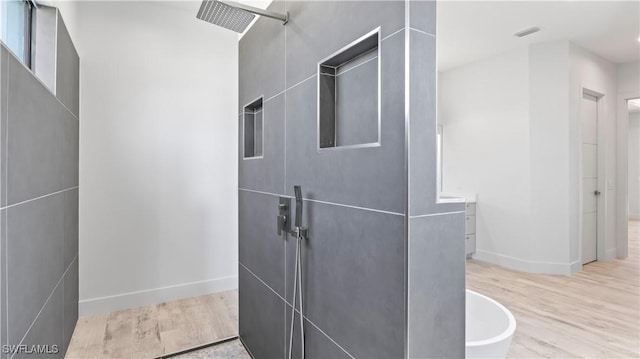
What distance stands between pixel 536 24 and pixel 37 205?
174 inches

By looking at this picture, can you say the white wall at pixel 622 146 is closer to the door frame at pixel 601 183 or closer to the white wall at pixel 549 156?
the door frame at pixel 601 183

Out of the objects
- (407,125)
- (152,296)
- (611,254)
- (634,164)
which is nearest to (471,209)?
(611,254)

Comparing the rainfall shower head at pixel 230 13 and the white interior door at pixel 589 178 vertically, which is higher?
the rainfall shower head at pixel 230 13

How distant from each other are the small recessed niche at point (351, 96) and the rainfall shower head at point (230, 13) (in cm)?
50

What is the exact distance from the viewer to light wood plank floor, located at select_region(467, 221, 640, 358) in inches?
92.0

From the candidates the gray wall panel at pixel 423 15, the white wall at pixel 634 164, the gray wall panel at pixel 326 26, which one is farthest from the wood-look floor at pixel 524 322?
the white wall at pixel 634 164

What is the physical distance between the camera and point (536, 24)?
3.54 meters

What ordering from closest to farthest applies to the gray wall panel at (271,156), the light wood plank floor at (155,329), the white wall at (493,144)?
the gray wall panel at (271,156) < the light wood plank floor at (155,329) < the white wall at (493,144)

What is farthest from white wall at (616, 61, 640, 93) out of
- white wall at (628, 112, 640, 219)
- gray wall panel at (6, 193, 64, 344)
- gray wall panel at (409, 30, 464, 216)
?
gray wall panel at (6, 193, 64, 344)

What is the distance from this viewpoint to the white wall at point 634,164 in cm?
814

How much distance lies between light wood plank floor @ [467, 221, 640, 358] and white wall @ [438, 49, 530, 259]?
1.79 ft

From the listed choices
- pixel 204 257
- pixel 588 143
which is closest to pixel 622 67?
pixel 588 143

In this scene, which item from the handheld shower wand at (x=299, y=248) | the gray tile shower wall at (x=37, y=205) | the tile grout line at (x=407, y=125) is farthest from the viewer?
the handheld shower wand at (x=299, y=248)

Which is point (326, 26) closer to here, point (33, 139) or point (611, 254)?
point (33, 139)
